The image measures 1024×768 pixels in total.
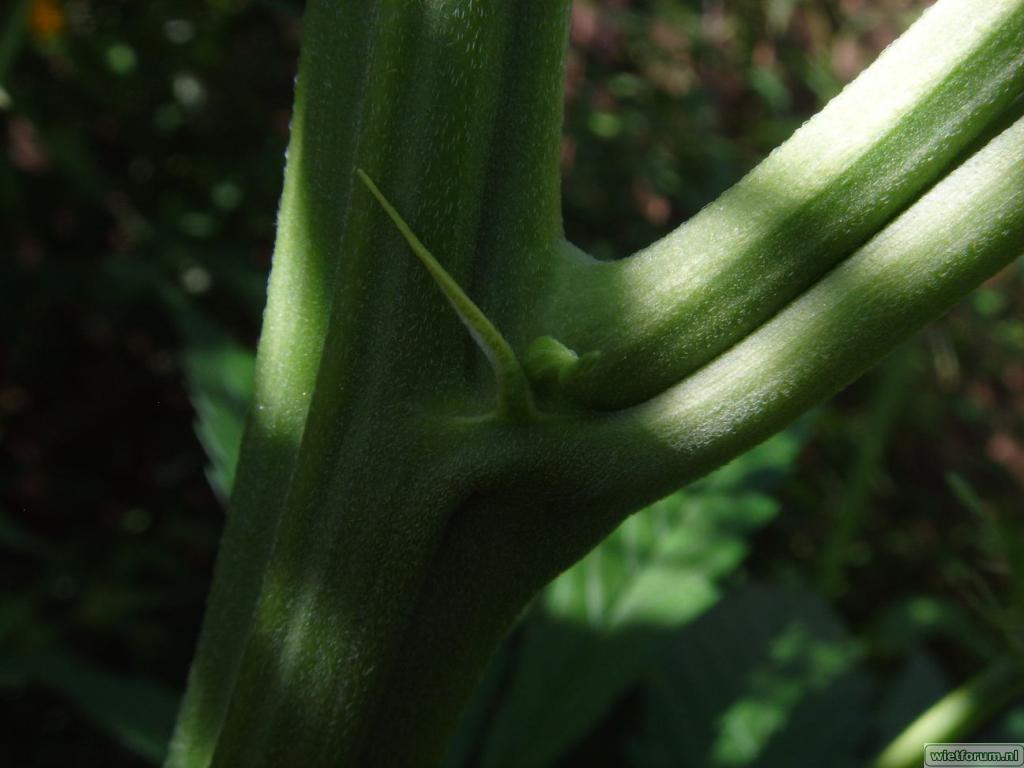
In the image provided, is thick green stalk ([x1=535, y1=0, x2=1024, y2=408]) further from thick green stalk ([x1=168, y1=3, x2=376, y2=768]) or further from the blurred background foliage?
the blurred background foliage

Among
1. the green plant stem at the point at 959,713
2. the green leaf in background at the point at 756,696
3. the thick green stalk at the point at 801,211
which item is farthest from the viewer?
the green leaf in background at the point at 756,696

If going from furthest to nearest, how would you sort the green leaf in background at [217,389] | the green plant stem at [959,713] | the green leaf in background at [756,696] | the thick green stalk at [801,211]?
the green leaf in background at [756,696]
the green leaf in background at [217,389]
the green plant stem at [959,713]
the thick green stalk at [801,211]

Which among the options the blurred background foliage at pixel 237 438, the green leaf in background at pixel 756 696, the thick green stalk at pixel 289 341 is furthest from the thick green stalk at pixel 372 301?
the green leaf in background at pixel 756 696

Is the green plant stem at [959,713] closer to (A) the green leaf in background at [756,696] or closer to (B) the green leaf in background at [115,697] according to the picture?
(A) the green leaf in background at [756,696]

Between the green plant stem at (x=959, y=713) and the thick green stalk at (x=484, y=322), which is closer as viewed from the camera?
the thick green stalk at (x=484, y=322)

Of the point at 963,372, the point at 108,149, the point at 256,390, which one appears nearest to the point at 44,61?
the point at 108,149

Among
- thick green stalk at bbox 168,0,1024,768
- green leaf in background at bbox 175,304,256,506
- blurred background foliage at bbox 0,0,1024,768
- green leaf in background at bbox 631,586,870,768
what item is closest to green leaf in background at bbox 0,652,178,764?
blurred background foliage at bbox 0,0,1024,768

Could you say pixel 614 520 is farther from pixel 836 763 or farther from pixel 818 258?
pixel 836 763

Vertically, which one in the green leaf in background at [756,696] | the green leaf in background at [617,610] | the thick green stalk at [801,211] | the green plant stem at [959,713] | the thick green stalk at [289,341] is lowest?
the green leaf in background at [756,696]
